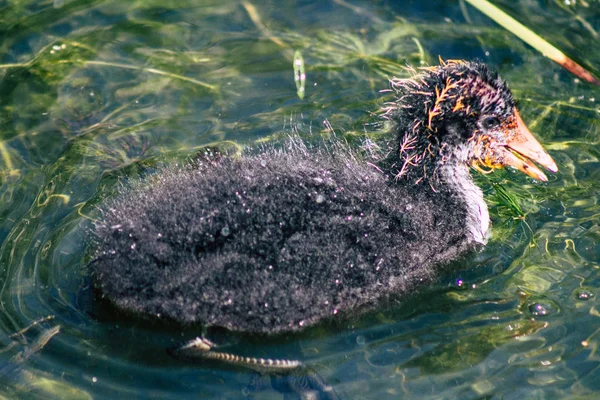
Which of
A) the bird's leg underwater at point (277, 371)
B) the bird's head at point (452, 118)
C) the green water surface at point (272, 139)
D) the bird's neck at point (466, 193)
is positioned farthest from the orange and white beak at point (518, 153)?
the bird's leg underwater at point (277, 371)

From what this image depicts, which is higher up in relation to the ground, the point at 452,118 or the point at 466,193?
the point at 452,118

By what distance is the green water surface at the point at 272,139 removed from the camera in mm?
3785

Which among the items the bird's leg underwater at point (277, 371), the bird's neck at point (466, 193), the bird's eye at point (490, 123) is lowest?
the bird's leg underwater at point (277, 371)

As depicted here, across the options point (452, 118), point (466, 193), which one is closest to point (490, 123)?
point (452, 118)

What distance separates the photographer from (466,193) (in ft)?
14.4

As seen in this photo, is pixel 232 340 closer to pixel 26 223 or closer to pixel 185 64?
pixel 26 223

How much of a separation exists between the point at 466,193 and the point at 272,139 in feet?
4.59

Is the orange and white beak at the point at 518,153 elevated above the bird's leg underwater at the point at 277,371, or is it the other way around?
the orange and white beak at the point at 518,153

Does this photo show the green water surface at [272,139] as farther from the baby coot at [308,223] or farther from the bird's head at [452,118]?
the bird's head at [452,118]

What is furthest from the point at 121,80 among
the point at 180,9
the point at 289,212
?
the point at 289,212

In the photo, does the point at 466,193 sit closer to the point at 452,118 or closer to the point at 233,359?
the point at 452,118

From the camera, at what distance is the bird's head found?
4188mm

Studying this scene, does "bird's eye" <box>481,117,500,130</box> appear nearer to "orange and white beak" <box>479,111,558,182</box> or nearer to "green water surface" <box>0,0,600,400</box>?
"orange and white beak" <box>479,111,558,182</box>

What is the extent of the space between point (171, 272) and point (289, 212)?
1.96ft
